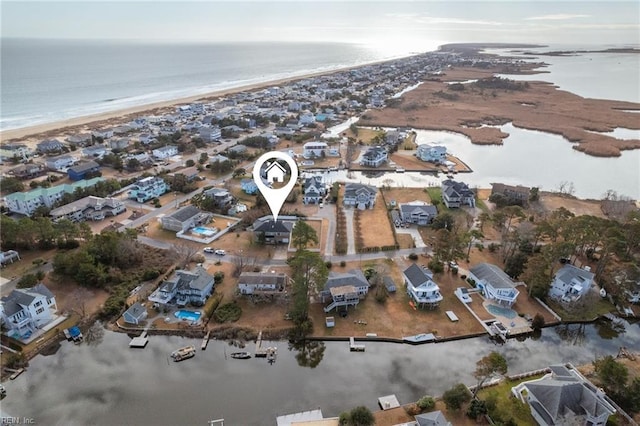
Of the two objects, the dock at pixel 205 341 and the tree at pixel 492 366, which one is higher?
the tree at pixel 492 366

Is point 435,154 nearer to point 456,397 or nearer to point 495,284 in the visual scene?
point 495,284

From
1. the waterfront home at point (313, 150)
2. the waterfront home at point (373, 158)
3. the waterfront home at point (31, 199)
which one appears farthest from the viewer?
the waterfront home at point (313, 150)

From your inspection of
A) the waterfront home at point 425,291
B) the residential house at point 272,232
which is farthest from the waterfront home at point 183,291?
the waterfront home at point 425,291

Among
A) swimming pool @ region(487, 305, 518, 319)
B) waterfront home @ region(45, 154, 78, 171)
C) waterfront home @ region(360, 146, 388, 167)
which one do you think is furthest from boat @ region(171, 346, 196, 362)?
waterfront home @ region(45, 154, 78, 171)

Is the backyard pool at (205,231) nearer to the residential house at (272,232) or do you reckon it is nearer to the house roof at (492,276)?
the residential house at (272,232)

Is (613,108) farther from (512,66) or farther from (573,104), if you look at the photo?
(512,66)

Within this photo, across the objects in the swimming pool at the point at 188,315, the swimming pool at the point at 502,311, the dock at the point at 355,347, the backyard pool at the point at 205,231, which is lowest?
the swimming pool at the point at 502,311

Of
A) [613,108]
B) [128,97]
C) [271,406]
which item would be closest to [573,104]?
[613,108]
